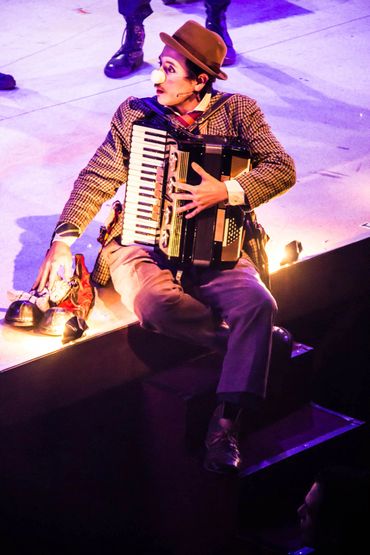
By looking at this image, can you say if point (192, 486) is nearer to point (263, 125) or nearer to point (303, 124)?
point (263, 125)

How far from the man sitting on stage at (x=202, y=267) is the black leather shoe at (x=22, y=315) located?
3.9 inches

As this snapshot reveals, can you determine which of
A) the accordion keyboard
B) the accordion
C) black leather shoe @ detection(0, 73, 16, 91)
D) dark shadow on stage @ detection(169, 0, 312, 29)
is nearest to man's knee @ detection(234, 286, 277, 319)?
the accordion

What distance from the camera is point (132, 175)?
3156 mm

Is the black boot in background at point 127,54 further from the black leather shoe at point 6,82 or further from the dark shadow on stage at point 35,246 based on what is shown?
the dark shadow on stage at point 35,246

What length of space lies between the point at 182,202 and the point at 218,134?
0.34 metres

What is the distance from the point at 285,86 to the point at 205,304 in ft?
10.4

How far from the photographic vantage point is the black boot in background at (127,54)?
19.1ft

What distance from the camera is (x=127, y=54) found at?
5906 millimetres

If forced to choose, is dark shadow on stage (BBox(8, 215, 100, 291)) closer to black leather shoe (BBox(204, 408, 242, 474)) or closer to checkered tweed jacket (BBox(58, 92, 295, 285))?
checkered tweed jacket (BBox(58, 92, 295, 285))

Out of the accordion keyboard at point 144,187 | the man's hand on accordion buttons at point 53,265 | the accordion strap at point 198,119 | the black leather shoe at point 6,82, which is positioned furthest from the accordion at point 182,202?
the black leather shoe at point 6,82

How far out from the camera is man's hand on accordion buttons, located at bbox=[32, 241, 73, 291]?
122 inches

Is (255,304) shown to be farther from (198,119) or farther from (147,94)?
(147,94)

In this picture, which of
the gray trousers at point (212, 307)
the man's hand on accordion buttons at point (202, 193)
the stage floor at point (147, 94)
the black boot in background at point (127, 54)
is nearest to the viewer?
the gray trousers at point (212, 307)

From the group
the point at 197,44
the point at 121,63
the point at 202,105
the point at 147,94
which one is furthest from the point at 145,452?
the point at 121,63
